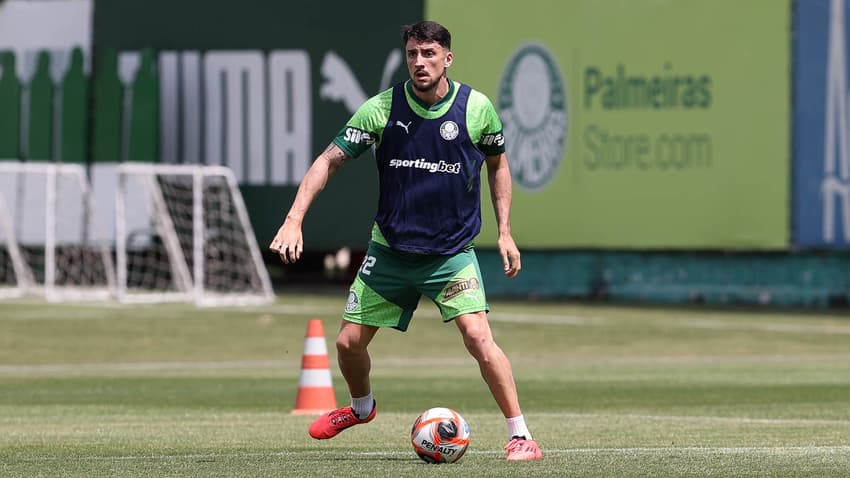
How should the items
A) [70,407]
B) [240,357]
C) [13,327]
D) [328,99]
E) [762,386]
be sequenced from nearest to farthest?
[70,407]
[762,386]
[240,357]
[13,327]
[328,99]

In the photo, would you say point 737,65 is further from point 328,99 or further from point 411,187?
point 411,187

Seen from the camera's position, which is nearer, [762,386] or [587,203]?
[762,386]

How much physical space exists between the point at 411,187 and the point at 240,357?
41.6ft

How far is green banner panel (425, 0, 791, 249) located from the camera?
101 feet

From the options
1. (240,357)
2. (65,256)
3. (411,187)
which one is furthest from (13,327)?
(411,187)

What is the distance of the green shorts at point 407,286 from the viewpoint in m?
10.5

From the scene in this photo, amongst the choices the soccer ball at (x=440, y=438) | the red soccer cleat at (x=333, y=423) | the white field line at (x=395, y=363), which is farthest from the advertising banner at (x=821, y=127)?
the soccer ball at (x=440, y=438)

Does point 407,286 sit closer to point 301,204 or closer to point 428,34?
point 301,204

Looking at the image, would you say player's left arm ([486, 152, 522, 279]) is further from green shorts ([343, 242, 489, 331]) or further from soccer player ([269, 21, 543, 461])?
green shorts ([343, 242, 489, 331])

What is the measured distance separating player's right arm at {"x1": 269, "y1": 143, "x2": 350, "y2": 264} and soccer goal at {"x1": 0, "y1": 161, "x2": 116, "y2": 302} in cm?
2283

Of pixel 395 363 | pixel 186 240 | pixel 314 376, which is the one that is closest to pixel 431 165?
pixel 314 376

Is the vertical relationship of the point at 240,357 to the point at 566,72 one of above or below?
below

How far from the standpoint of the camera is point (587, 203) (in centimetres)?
3225

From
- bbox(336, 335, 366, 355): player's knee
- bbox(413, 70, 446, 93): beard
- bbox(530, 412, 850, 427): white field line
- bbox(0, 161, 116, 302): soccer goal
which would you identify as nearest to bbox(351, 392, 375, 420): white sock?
bbox(336, 335, 366, 355): player's knee
